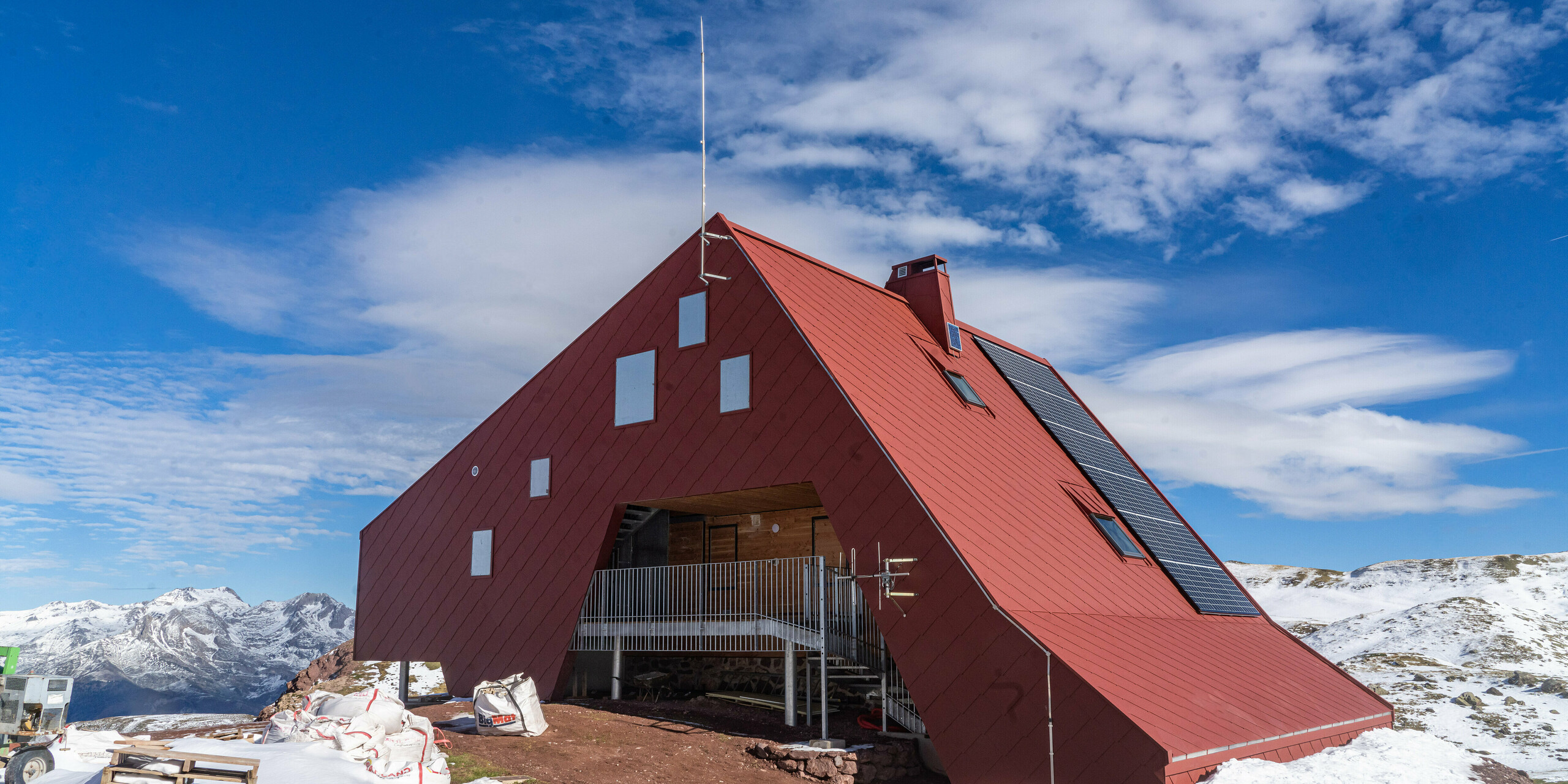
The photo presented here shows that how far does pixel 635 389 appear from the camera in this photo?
57.7ft

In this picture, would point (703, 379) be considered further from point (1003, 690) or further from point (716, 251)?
point (1003, 690)

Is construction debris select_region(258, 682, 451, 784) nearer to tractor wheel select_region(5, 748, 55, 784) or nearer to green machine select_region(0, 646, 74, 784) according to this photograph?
green machine select_region(0, 646, 74, 784)

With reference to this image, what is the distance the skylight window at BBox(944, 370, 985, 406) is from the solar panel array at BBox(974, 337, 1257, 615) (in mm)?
2434

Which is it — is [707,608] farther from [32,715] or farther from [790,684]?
[32,715]

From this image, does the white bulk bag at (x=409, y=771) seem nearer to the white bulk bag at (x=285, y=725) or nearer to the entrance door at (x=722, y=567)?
the white bulk bag at (x=285, y=725)

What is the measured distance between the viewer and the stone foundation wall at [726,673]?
17.5 meters

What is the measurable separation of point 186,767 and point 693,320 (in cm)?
990

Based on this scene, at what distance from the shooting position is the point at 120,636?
4621 inches

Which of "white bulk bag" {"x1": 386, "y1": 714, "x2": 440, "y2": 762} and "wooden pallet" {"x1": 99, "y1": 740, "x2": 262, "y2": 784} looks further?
"white bulk bag" {"x1": 386, "y1": 714, "x2": 440, "y2": 762}

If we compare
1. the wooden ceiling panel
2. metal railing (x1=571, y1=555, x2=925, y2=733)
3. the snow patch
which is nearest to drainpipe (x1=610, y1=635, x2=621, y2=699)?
metal railing (x1=571, y1=555, x2=925, y2=733)

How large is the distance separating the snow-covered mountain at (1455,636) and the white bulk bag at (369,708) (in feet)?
67.1

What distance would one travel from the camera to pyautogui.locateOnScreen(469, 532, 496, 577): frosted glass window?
62.5 feet

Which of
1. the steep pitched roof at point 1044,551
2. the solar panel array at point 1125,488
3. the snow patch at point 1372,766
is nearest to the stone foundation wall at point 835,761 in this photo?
the steep pitched roof at point 1044,551

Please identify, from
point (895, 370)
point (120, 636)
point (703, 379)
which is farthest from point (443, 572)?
point (120, 636)
